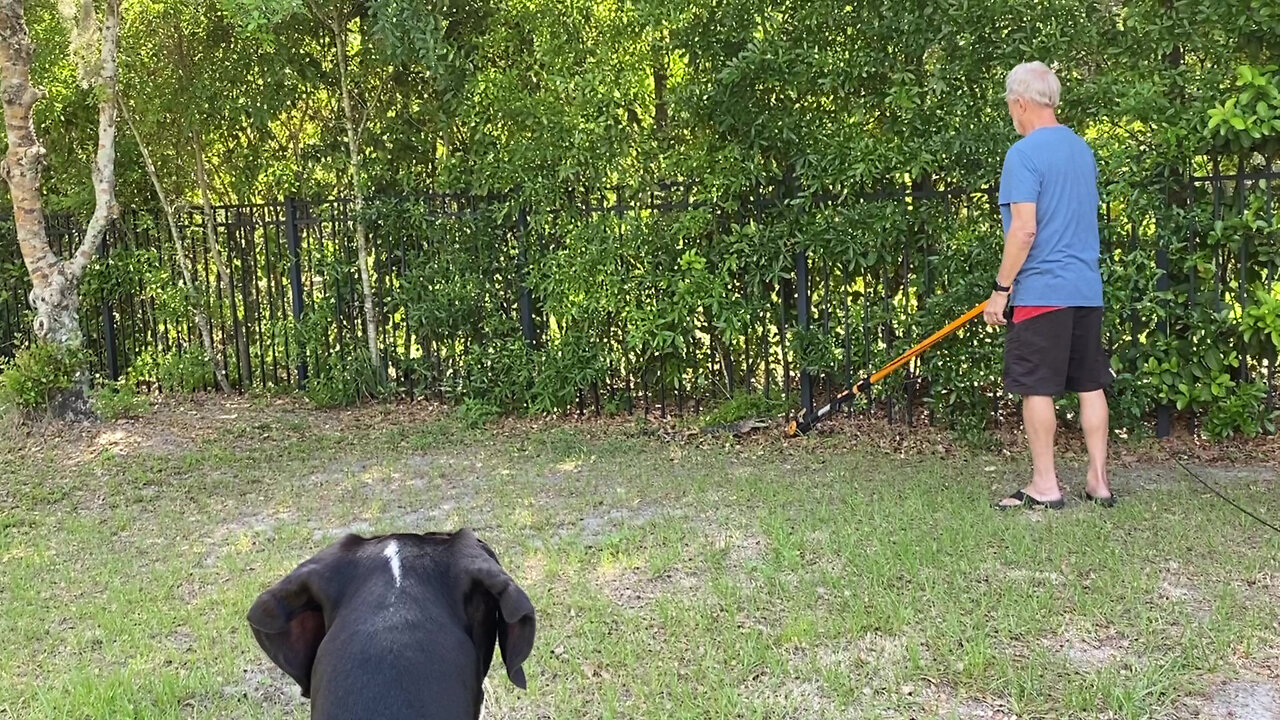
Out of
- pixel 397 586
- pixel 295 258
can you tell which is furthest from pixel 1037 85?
pixel 295 258

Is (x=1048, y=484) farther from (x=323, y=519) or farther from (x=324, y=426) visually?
(x=324, y=426)

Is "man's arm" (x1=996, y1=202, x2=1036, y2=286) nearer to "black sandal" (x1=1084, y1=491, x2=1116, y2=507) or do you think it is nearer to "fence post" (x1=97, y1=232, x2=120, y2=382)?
"black sandal" (x1=1084, y1=491, x2=1116, y2=507)

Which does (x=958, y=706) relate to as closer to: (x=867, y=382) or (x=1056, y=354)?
(x=1056, y=354)

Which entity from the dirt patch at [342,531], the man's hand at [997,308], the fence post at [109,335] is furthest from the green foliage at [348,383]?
the man's hand at [997,308]

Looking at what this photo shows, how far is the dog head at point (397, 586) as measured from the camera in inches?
73.2

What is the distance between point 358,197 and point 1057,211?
5141 millimetres

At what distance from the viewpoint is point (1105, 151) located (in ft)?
18.9

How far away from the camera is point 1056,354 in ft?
15.5

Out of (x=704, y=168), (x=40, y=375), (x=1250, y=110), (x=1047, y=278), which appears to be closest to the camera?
(x=1047, y=278)

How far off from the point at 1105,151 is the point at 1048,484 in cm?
207

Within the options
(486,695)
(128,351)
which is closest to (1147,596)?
(486,695)

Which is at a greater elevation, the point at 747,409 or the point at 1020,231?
the point at 1020,231

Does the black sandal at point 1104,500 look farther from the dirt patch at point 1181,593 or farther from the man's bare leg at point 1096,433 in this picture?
the dirt patch at point 1181,593

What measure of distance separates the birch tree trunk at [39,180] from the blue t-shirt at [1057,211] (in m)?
6.02
